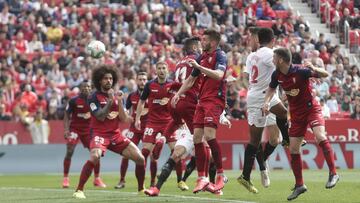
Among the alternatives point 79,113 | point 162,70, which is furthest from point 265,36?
point 79,113

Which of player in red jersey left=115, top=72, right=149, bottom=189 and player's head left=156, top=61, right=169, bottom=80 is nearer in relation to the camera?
player's head left=156, top=61, right=169, bottom=80

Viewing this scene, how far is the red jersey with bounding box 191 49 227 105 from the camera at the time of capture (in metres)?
17.5

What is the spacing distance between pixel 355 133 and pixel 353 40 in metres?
7.30

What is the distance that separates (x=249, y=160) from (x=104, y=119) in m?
2.43

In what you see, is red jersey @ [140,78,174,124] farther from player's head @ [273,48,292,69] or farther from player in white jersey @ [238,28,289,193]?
player's head @ [273,48,292,69]

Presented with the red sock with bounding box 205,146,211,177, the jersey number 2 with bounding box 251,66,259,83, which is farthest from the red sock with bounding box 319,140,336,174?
the red sock with bounding box 205,146,211,177

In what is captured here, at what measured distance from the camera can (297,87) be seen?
16688 millimetres

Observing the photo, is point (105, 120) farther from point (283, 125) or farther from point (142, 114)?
point (142, 114)

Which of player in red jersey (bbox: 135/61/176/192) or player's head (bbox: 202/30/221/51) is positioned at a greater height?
player's head (bbox: 202/30/221/51)

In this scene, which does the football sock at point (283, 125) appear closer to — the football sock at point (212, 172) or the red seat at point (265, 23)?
the football sock at point (212, 172)

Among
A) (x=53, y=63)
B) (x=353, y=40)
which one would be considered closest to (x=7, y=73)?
(x=53, y=63)

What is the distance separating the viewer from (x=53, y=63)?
112 ft

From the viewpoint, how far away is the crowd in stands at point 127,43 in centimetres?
3297

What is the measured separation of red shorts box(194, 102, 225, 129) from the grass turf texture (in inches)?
45.0
